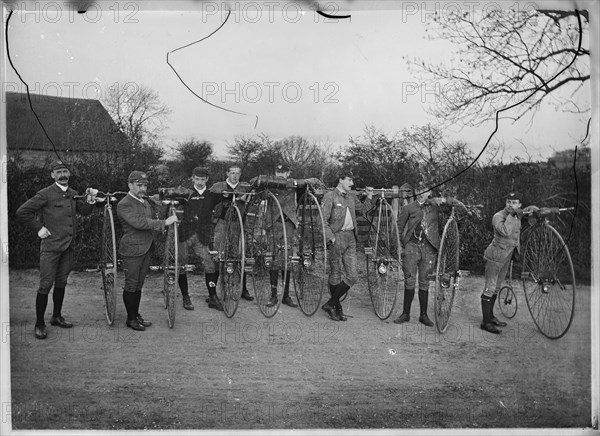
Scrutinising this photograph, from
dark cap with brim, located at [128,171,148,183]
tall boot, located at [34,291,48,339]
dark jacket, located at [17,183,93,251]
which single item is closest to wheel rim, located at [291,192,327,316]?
dark cap with brim, located at [128,171,148,183]

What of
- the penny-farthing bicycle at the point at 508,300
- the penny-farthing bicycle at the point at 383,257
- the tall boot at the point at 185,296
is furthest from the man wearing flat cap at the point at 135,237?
the penny-farthing bicycle at the point at 508,300

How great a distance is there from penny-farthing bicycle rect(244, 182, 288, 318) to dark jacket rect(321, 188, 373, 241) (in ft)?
1.19

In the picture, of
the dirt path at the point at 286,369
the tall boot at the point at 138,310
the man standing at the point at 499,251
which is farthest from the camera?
the man standing at the point at 499,251

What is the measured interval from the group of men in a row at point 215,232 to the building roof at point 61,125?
22 centimetres

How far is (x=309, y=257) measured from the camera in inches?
199

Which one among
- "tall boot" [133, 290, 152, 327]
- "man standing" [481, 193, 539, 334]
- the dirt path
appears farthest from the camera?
"man standing" [481, 193, 539, 334]

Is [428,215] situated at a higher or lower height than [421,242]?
higher

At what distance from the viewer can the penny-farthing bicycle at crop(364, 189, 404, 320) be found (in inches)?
195

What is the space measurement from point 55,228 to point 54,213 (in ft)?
0.40

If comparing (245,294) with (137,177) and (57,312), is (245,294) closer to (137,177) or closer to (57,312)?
(137,177)

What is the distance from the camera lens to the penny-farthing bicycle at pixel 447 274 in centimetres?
496

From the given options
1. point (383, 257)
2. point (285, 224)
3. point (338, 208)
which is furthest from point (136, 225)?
point (383, 257)

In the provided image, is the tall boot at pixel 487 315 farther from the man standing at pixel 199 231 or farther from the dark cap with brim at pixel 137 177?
the dark cap with brim at pixel 137 177

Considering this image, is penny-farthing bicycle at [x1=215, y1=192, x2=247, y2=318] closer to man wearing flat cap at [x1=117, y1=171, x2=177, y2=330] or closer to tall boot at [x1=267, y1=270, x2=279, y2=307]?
tall boot at [x1=267, y1=270, x2=279, y2=307]
